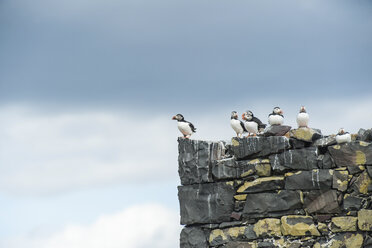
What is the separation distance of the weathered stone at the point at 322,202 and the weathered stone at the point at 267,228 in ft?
2.86

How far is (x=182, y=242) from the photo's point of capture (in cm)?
1898

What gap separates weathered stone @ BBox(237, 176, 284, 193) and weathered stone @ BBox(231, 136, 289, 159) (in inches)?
26.3

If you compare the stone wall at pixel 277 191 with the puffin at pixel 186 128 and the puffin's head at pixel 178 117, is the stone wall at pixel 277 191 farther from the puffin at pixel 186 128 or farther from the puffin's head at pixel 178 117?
the puffin's head at pixel 178 117

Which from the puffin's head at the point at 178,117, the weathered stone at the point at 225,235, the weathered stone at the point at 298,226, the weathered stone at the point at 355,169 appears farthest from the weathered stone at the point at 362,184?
the puffin's head at the point at 178,117

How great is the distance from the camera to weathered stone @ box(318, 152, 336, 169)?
17766mm

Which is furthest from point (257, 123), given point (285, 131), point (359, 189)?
point (359, 189)

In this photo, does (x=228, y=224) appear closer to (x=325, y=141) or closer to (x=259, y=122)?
(x=259, y=122)

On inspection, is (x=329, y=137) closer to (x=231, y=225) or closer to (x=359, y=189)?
(x=359, y=189)

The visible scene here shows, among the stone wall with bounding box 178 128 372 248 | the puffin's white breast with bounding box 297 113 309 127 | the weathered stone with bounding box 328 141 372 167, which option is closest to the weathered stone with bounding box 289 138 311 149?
the stone wall with bounding box 178 128 372 248

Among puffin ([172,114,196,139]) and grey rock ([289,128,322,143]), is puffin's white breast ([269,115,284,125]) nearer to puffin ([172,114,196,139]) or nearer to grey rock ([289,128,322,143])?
grey rock ([289,128,322,143])

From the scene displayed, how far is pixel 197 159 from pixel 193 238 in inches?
81.7

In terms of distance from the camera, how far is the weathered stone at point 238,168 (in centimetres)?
1836

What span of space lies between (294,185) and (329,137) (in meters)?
1.50

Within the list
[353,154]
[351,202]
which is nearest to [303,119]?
[353,154]
